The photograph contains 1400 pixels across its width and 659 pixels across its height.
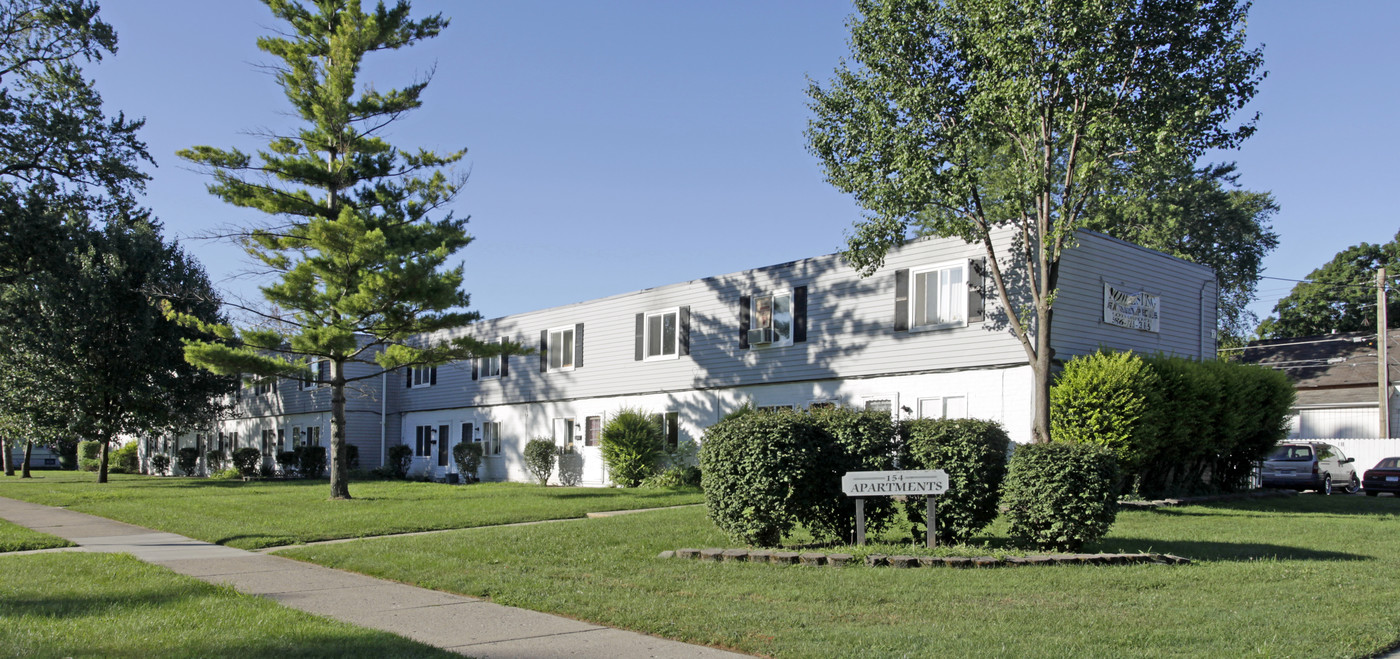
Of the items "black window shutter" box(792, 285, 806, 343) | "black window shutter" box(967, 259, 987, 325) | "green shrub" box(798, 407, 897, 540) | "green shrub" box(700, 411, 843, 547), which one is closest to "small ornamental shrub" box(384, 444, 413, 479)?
"black window shutter" box(792, 285, 806, 343)

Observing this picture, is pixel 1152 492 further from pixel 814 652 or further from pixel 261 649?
pixel 261 649

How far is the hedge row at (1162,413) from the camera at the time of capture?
1772 cm

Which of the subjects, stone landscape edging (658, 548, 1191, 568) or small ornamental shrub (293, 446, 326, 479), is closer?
stone landscape edging (658, 548, 1191, 568)

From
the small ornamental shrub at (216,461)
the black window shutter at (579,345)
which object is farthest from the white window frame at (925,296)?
the small ornamental shrub at (216,461)

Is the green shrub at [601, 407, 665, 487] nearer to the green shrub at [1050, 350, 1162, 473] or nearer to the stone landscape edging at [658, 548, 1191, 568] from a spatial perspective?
the green shrub at [1050, 350, 1162, 473]

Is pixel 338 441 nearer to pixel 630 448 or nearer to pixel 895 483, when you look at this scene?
pixel 630 448

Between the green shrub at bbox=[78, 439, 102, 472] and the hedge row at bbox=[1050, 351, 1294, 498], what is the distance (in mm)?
49038

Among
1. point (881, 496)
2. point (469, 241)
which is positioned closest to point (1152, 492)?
point (881, 496)

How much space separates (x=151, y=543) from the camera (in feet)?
44.1

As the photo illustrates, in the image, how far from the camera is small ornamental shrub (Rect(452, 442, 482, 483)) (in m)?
32.9

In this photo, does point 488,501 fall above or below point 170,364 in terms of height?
below

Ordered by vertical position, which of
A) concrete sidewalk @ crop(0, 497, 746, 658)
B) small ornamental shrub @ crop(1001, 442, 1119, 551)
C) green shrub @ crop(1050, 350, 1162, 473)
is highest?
green shrub @ crop(1050, 350, 1162, 473)

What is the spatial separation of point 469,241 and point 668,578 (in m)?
16.9

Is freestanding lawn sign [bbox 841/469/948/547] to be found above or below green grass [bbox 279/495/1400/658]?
above
